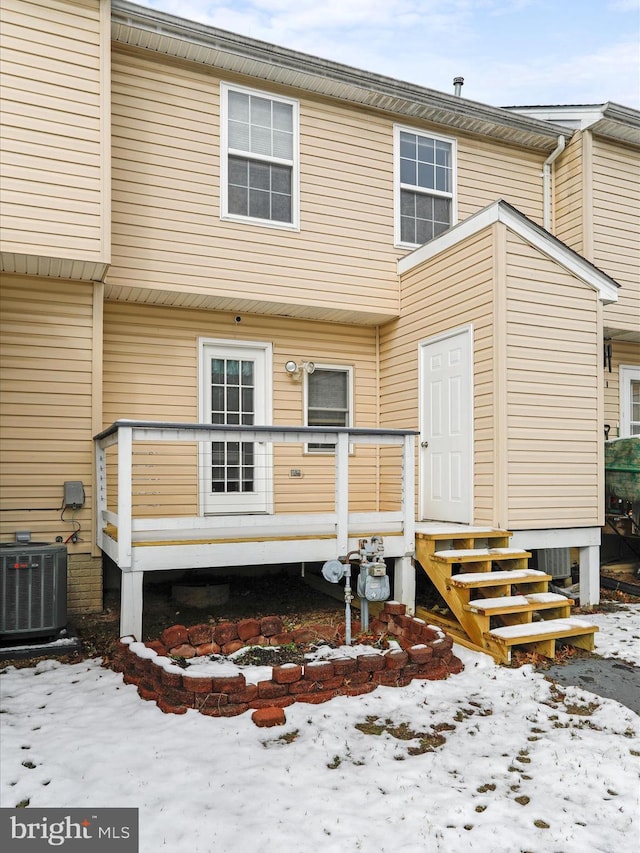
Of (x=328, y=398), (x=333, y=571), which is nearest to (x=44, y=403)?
(x=333, y=571)

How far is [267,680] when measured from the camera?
3996mm

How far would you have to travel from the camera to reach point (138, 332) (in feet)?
23.3

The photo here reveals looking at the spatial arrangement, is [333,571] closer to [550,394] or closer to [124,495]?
[124,495]

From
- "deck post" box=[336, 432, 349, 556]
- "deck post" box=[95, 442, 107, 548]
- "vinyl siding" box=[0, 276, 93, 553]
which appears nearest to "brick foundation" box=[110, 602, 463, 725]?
"deck post" box=[336, 432, 349, 556]

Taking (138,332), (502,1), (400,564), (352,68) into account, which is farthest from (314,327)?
(502,1)

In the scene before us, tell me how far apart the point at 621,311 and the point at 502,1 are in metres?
5.98

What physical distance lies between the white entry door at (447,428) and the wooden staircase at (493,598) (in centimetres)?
70

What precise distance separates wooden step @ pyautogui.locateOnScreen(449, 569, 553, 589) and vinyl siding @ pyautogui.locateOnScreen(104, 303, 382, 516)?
2822 millimetres

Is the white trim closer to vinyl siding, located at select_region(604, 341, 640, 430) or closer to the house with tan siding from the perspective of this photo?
the house with tan siding

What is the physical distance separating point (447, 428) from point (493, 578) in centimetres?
200

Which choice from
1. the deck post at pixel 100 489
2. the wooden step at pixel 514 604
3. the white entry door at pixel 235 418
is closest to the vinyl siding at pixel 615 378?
the wooden step at pixel 514 604

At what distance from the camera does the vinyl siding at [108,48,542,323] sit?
6584 millimetres

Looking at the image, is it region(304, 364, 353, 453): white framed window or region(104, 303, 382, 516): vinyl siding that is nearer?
region(104, 303, 382, 516): vinyl siding

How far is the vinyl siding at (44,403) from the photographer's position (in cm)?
602
